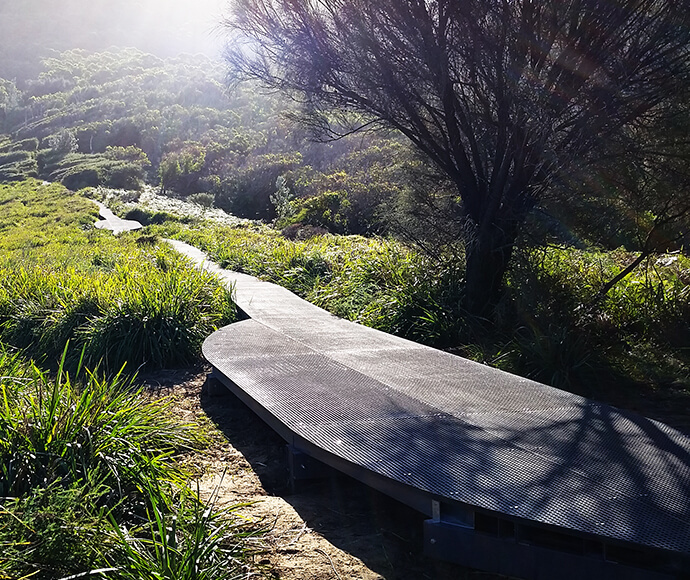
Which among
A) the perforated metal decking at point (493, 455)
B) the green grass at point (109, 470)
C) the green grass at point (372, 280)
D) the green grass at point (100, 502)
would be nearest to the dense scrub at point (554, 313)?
the green grass at point (372, 280)

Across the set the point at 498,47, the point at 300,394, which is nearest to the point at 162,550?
the point at 300,394

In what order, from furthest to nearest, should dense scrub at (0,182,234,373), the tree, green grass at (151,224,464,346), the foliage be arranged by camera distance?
green grass at (151,224,464,346), dense scrub at (0,182,234,373), the tree, the foliage

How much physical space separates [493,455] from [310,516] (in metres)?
0.99

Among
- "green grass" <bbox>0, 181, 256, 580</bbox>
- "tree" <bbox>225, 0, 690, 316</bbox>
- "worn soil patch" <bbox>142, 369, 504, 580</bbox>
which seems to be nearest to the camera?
"green grass" <bbox>0, 181, 256, 580</bbox>

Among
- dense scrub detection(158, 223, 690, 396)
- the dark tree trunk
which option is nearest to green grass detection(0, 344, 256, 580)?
dense scrub detection(158, 223, 690, 396)

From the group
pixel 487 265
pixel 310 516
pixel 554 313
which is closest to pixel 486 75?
pixel 487 265

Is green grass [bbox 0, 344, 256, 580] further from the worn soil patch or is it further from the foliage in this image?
the worn soil patch

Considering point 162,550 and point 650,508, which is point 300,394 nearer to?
point 162,550

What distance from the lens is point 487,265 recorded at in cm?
706

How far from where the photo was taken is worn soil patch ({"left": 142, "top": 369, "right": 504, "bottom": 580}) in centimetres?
305

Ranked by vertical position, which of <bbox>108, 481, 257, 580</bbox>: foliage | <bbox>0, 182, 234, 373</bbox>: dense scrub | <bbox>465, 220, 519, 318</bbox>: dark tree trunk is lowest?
<bbox>0, 182, 234, 373</bbox>: dense scrub

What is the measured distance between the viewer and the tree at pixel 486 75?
5555mm

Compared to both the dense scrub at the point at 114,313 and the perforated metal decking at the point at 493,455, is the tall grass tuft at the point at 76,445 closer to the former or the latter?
the perforated metal decking at the point at 493,455

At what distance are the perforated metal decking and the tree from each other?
2.16m
